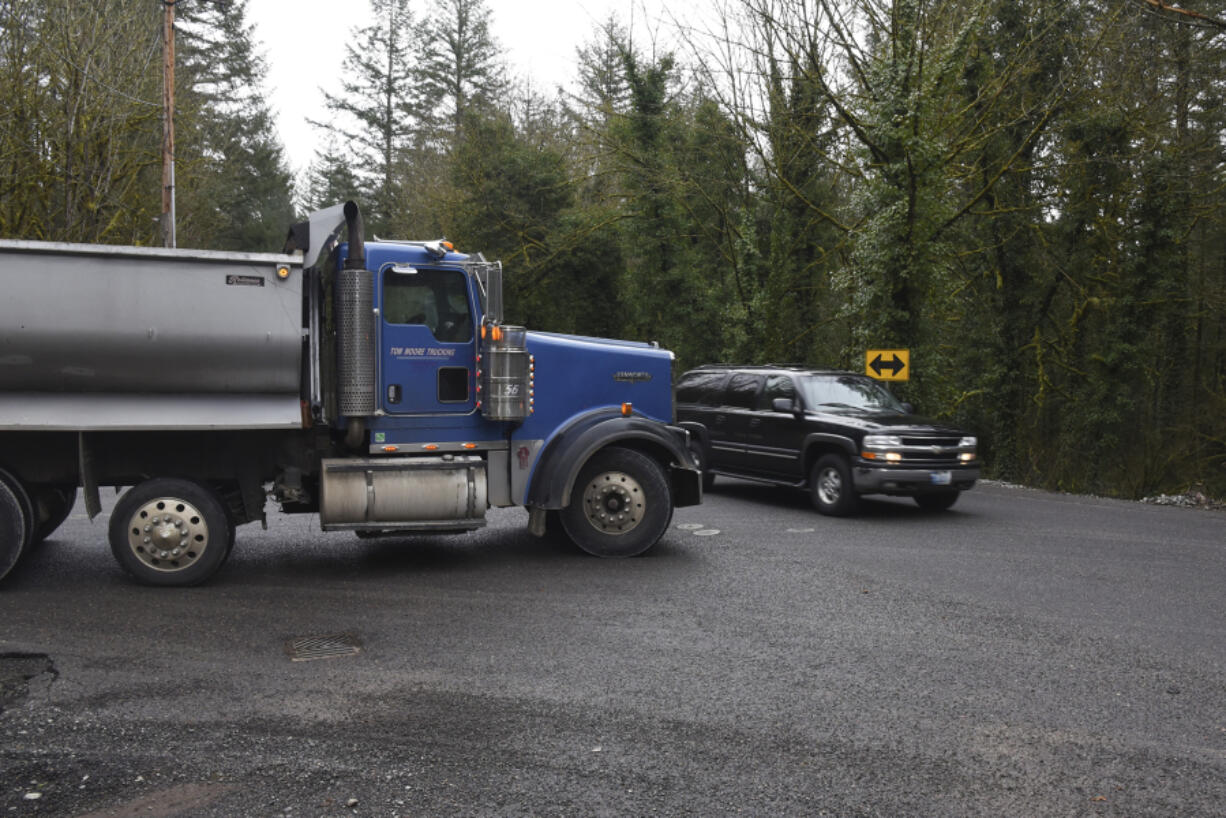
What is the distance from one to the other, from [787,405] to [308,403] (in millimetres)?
6818

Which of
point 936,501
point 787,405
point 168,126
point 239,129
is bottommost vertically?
point 936,501

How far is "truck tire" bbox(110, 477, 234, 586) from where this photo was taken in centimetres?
757

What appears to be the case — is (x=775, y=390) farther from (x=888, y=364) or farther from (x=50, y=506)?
(x=50, y=506)

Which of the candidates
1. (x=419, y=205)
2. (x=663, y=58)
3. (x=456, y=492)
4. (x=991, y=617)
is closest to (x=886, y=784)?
(x=991, y=617)

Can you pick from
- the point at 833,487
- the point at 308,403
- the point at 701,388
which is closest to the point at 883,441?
the point at 833,487

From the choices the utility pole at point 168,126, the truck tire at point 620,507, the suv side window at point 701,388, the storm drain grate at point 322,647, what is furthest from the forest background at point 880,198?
the storm drain grate at point 322,647

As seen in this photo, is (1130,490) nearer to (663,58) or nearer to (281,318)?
(281,318)

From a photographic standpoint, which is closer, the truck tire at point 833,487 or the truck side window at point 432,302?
the truck side window at point 432,302

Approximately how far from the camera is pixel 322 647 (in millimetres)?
6258

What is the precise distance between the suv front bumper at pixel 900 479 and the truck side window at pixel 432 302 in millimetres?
5555

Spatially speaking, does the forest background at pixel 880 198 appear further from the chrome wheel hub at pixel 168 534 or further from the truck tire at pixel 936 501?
the chrome wheel hub at pixel 168 534

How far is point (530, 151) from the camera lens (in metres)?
31.7

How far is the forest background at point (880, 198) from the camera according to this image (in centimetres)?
1811

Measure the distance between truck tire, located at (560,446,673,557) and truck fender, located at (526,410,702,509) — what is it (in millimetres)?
212
